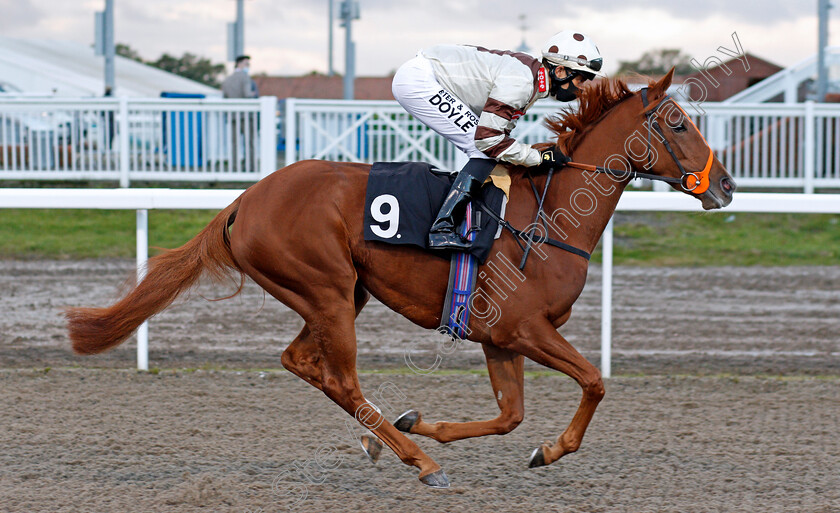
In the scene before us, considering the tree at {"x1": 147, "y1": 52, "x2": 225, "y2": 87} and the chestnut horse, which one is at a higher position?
the tree at {"x1": 147, "y1": 52, "x2": 225, "y2": 87}

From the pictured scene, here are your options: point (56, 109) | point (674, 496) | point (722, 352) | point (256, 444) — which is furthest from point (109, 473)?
point (56, 109)

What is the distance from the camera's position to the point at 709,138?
10500 mm

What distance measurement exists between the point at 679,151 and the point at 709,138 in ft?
23.8

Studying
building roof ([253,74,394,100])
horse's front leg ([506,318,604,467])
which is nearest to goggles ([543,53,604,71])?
horse's front leg ([506,318,604,467])

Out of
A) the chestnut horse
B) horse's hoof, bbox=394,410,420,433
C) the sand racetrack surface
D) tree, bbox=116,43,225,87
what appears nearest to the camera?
the sand racetrack surface

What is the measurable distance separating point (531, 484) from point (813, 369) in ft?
9.65

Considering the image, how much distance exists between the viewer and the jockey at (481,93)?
3.58 meters

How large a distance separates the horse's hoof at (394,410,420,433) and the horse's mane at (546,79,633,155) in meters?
1.23

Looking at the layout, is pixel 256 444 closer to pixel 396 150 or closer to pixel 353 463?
pixel 353 463

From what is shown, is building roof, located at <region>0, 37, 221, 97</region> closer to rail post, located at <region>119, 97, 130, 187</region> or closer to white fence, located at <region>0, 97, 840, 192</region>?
white fence, located at <region>0, 97, 840, 192</region>

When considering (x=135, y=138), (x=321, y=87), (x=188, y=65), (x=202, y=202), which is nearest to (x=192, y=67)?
(x=188, y=65)

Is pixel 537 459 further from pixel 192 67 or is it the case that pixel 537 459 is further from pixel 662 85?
pixel 192 67

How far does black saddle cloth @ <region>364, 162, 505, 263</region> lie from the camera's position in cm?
362

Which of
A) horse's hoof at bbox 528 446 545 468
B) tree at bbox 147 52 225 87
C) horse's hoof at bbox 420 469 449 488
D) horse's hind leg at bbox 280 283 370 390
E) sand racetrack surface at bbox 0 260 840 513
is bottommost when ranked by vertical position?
sand racetrack surface at bbox 0 260 840 513
